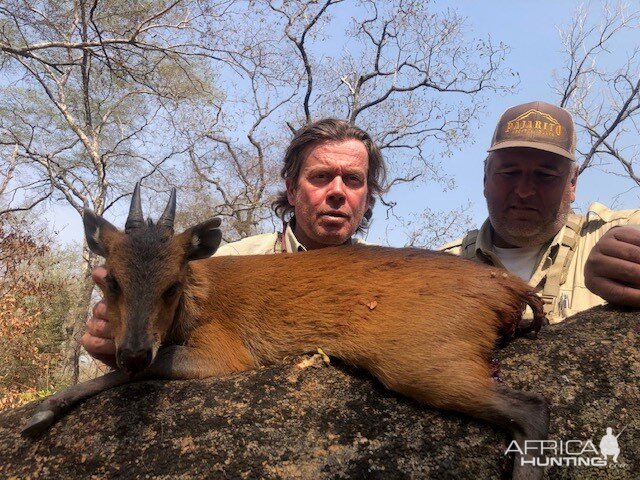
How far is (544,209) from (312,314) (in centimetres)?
343

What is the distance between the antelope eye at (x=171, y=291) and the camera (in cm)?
370

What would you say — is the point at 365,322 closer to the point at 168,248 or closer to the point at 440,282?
the point at 440,282

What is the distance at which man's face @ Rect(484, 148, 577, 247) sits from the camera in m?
5.63

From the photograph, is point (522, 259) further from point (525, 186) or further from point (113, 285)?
point (113, 285)

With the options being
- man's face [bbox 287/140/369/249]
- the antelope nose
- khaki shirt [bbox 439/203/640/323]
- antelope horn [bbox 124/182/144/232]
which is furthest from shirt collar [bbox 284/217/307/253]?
the antelope nose

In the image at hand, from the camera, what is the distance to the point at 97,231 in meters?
4.12

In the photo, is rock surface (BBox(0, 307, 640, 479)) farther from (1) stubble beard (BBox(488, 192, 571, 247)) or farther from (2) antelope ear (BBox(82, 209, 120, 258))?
(1) stubble beard (BBox(488, 192, 571, 247))

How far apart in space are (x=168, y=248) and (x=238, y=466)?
212cm

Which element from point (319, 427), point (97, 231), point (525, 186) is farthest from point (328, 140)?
point (319, 427)

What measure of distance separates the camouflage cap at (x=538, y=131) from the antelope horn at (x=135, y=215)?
12.8 feet

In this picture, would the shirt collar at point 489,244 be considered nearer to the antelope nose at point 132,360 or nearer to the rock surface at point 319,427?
the rock surface at point 319,427

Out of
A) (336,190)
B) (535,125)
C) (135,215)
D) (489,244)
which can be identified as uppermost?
(535,125)

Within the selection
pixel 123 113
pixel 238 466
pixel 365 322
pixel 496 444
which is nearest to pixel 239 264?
pixel 365 322

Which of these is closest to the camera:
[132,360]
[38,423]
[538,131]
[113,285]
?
[38,423]
